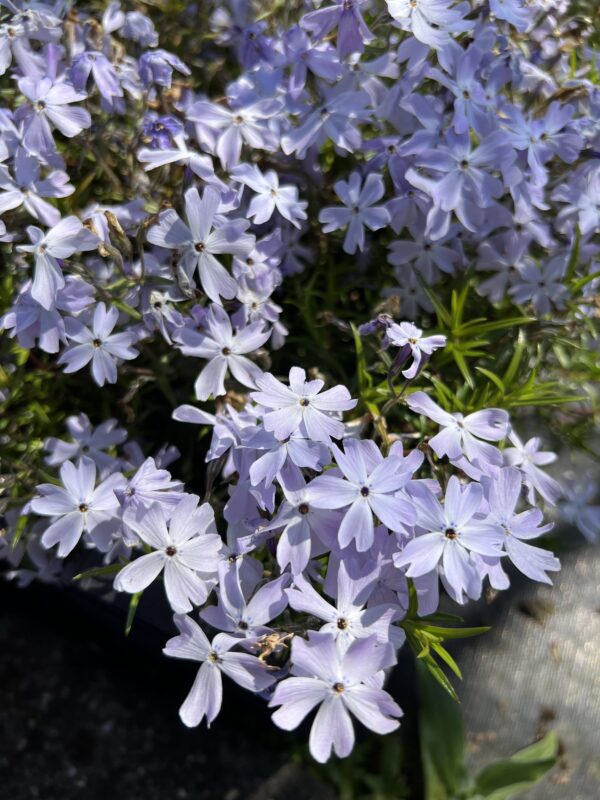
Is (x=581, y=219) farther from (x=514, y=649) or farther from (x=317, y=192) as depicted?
(x=514, y=649)

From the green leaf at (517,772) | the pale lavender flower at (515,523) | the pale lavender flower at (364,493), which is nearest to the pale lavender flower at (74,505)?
the pale lavender flower at (364,493)

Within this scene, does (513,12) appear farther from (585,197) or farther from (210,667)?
(210,667)

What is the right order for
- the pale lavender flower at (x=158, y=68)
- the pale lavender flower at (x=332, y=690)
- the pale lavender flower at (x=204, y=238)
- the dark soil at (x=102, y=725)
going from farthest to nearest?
the dark soil at (x=102, y=725)
the pale lavender flower at (x=158, y=68)
the pale lavender flower at (x=204, y=238)
the pale lavender flower at (x=332, y=690)

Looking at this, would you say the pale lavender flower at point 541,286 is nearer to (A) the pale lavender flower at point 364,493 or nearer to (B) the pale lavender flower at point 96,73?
(A) the pale lavender flower at point 364,493

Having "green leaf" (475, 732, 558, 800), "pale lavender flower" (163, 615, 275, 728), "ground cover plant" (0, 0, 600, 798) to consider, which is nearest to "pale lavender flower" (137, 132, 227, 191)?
"ground cover plant" (0, 0, 600, 798)

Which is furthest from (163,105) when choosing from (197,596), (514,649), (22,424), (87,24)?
(514,649)

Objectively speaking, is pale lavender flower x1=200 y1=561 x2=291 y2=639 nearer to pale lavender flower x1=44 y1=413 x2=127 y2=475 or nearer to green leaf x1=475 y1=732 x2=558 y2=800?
pale lavender flower x1=44 y1=413 x2=127 y2=475
